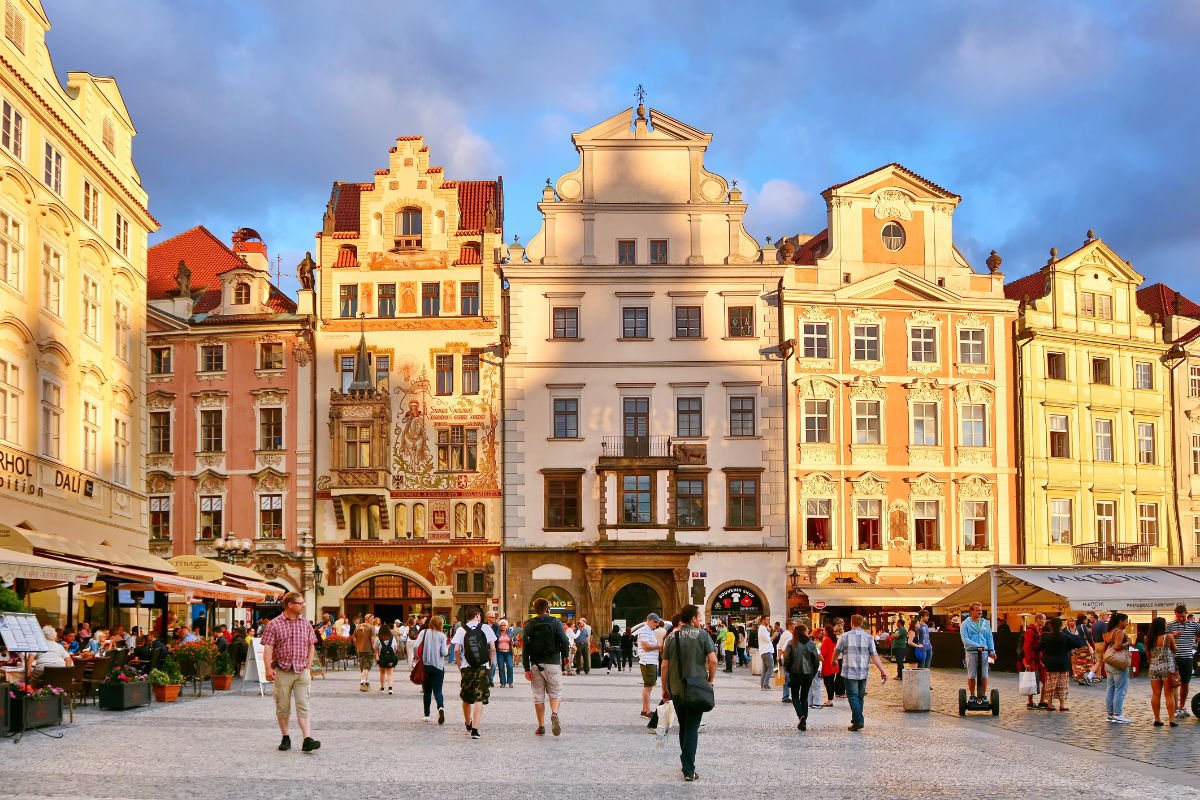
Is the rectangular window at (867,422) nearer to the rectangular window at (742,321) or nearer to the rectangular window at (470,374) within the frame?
the rectangular window at (742,321)

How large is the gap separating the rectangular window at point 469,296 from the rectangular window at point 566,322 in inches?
113

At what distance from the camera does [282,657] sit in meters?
16.6

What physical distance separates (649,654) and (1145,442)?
134 ft

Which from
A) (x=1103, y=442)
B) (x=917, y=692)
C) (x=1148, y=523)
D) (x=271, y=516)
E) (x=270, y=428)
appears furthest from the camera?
(x=1148, y=523)

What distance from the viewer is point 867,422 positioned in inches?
2143

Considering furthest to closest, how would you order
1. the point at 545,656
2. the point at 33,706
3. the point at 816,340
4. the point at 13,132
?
the point at 816,340, the point at 13,132, the point at 545,656, the point at 33,706

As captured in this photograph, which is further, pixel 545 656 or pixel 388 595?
pixel 388 595

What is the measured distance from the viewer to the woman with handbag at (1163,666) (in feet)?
68.3

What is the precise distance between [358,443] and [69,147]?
20.1 meters

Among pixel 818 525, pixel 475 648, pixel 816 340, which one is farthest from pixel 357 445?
pixel 475 648

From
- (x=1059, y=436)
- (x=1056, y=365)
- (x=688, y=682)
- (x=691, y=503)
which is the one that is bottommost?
(x=688, y=682)

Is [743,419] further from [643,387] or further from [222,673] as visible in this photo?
[222,673]

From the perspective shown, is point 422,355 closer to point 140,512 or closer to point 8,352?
point 140,512

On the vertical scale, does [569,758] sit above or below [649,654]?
below
